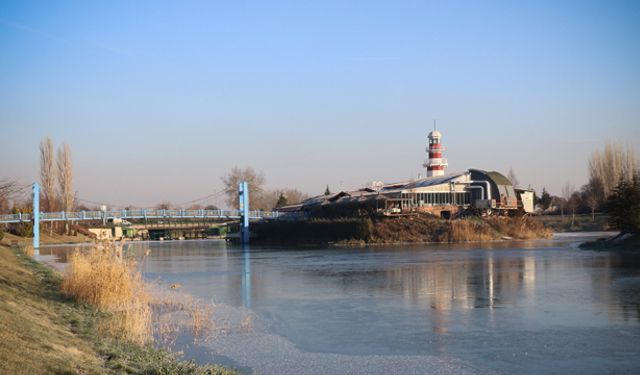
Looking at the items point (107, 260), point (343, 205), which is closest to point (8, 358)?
point (107, 260)

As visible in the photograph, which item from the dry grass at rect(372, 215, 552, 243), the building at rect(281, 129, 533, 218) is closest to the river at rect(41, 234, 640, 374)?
the dry grass at rect(372, 215, 552, 243)

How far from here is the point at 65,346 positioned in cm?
1029

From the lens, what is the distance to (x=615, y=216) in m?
39.2

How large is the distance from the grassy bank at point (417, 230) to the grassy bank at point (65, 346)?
47.3 meters

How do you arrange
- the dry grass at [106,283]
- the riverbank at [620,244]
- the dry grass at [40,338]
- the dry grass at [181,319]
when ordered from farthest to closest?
the riverbank at [620,244], the dry grass at [106,283], the dry grass at [181,319], the dry grass at [40,338]

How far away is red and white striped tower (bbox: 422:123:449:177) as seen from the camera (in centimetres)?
8588

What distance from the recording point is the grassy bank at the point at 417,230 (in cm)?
6116

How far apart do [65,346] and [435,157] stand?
79.2 m

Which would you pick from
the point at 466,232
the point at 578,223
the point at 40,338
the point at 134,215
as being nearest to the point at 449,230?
the point at 466,232

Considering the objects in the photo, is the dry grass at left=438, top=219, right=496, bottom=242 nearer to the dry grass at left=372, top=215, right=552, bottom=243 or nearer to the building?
the dry grass at left=372, top=215, right=552, bottom=243

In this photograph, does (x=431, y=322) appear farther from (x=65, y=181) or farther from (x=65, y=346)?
(x=65, y=181)

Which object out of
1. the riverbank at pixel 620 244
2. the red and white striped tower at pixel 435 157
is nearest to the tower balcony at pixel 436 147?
the red and white striped tower at pixel 435 157

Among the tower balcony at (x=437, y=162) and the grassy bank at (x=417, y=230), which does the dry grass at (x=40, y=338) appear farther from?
the tower balcony at (x=437, y=162)

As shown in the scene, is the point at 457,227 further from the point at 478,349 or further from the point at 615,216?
the point at 478,349
